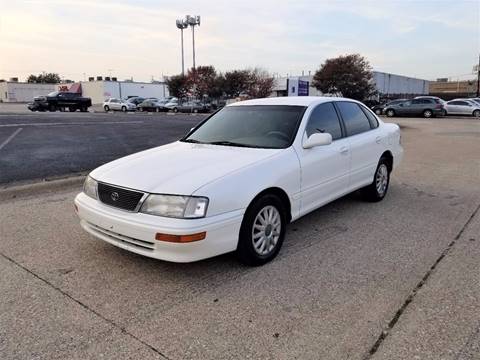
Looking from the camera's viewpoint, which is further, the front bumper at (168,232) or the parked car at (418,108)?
the parked car at (418,108)

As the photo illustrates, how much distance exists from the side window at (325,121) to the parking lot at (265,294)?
3.72 ft

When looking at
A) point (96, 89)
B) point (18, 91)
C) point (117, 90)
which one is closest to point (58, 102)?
point (117, 90)

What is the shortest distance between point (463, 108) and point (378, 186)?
31.7 m

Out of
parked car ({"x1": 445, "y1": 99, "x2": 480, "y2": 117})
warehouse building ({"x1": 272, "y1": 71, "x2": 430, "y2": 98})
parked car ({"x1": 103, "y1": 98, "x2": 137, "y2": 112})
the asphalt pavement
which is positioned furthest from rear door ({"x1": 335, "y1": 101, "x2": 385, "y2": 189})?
parked car ({"x1": 103, "y1": 98, "x2": 137, "y2": 112})

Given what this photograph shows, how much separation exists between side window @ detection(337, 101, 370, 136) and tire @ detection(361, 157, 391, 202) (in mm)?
668

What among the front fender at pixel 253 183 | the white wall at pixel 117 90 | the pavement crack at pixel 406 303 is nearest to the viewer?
the pavement crack at pixel 406 303

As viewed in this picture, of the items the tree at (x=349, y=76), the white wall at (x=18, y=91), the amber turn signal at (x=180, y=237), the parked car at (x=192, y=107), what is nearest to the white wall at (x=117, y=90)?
the white wall at (x=18, y=91)

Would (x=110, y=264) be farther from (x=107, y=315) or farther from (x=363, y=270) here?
(x=363, y=270)

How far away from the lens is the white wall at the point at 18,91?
273 ft

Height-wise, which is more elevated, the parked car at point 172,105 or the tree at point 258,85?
the tree at point 258,85

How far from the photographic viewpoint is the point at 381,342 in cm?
274

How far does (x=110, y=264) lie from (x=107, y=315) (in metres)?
0.93

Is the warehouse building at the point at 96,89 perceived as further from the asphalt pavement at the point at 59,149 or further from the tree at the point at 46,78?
the asphalt pavement at the point at 59,149

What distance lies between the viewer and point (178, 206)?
11.1ft
